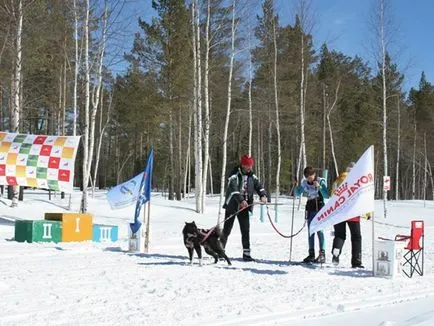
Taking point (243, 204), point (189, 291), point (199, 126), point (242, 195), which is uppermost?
point (199, 126)

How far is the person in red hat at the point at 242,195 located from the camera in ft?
29.4

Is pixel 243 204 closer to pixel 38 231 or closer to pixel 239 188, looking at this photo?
pixel 239 188

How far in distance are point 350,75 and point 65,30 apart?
2892 centimetres

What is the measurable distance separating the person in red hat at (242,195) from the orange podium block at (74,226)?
4.29m

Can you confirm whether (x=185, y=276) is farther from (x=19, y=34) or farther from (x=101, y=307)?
(x=19, y=34)

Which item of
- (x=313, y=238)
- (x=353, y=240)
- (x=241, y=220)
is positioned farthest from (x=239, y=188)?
(x=353, y=240)

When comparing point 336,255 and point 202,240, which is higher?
point 202,240

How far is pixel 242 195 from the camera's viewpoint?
903 centimetres

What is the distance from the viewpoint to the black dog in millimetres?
8258

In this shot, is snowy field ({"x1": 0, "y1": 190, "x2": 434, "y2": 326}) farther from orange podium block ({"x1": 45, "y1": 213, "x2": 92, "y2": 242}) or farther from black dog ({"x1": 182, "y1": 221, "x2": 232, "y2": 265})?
orange podium block ({"x1": 45, "y1": 213, "x2": 92, "y2": 242})

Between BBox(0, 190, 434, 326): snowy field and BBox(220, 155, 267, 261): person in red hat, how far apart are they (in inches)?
19.9

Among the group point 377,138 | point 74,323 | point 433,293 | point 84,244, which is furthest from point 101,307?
point 377,138

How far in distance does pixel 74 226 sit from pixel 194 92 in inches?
453

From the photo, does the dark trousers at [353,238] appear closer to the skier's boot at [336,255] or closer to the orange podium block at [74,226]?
the skier's boot at [336,255]
